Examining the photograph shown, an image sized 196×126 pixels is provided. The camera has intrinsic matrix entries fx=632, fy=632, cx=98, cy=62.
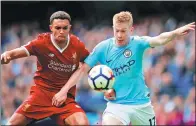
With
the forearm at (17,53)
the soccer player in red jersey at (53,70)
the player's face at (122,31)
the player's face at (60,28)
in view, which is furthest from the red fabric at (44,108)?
the player's face at (122,31)

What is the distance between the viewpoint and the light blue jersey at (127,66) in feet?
30.5

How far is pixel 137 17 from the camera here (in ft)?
65.8

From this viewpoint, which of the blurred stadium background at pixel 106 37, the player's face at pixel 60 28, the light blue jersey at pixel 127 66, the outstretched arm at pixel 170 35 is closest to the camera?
the outstretched arm at pixel 170 35

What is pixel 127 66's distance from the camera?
930 cm

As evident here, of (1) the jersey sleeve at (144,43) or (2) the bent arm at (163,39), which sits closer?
(2) the bent arm at (163,39)

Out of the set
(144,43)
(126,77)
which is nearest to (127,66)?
(126,77)

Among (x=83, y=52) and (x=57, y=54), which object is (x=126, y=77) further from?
(x=57, y=54)

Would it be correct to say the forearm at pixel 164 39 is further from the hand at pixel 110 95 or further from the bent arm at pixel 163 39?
the hand at pixel 110 95

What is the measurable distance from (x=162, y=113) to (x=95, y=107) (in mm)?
1611

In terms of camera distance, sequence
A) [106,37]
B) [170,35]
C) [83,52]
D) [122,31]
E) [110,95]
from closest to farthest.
→ [170,35] → [122,31] → [110,95] → [83,52] → [106,37]

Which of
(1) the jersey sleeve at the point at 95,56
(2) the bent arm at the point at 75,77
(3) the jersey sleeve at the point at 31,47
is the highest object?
(3) the jersey sleeve at the point at 31,47

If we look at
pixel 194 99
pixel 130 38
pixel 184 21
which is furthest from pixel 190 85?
pixel 130 38

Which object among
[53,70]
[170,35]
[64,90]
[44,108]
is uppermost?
[170,35]

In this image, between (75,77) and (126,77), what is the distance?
0.76 metres
